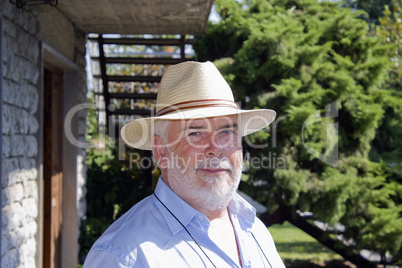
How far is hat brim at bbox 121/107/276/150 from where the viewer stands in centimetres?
176

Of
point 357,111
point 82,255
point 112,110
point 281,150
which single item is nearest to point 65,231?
point 82,255

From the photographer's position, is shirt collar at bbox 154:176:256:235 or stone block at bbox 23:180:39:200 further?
stone block at bbox 23:180:39:200

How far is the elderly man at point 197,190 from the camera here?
1.59 m

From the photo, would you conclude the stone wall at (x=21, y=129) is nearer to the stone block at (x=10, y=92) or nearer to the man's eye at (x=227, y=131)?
the stone block at (x=10, y=92)

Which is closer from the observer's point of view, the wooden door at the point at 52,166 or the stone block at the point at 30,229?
the stone block at the point at 30,229

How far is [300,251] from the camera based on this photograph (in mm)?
7559

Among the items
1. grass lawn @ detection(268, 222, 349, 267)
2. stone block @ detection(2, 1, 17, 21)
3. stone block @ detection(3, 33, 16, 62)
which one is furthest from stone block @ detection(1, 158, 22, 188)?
grass lawn @ detection(268, 222, 349, 267)

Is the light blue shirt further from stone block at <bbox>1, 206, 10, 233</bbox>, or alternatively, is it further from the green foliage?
the green foliage

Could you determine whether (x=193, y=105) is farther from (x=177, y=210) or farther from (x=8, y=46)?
(x=8, y=46)

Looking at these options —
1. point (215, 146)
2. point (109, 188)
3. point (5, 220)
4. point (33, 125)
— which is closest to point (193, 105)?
→ point (215, 146)

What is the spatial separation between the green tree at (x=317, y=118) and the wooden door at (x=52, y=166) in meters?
2.08

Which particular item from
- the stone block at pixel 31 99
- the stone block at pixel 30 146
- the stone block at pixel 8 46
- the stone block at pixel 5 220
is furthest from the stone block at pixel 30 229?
the stone block at pixel 8 46

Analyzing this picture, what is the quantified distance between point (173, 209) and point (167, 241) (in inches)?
6.6

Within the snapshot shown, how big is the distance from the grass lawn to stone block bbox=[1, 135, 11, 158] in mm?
5084
